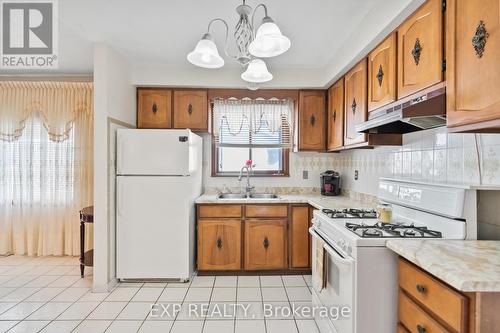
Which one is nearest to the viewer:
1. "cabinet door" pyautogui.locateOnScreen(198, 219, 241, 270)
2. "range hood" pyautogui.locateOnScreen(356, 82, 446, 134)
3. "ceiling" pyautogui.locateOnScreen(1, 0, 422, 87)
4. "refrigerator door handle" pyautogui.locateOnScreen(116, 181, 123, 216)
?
"range hood" pyautogui.locateOnScreen(356, 82, 446, 134)

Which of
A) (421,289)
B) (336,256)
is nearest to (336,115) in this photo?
(336,256)

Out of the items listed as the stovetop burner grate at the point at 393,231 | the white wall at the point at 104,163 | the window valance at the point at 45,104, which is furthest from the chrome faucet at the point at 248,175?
the window valance at the point at 45,104

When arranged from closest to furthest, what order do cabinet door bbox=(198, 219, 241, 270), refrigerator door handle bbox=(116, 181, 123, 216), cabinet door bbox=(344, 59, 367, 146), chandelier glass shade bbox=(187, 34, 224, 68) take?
chandelier glass shade bbox=(187, 34, 224, 68) < cabinet door bbox=(344, 59, 367, 146) < refrigerator door handle bbox=(116, 181, 123, 216) < cabinet door bbox=(198, 219, 241, 270)

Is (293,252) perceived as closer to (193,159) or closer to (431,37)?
(193,159)

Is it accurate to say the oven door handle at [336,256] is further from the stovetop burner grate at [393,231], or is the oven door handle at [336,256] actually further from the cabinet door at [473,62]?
the cabinet door at [473,62]

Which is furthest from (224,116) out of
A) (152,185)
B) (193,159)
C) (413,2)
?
(413,2)

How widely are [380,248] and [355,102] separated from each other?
1562 mm

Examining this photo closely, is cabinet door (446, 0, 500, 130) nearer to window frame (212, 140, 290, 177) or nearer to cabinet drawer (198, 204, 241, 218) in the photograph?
cabinet drawer (198, 204, 241, 218)

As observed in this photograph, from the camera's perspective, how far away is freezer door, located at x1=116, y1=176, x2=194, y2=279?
2949mm

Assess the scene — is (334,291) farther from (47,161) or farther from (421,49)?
(47,161)

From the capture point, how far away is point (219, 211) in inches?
127

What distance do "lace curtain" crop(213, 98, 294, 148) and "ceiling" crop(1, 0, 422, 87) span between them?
58 cm

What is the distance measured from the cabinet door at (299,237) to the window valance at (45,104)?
291 centimetres

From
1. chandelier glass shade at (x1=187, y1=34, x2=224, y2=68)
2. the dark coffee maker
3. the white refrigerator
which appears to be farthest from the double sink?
chandelier glass shade at (x1=187, y1=34, x2=224, y2=68)
